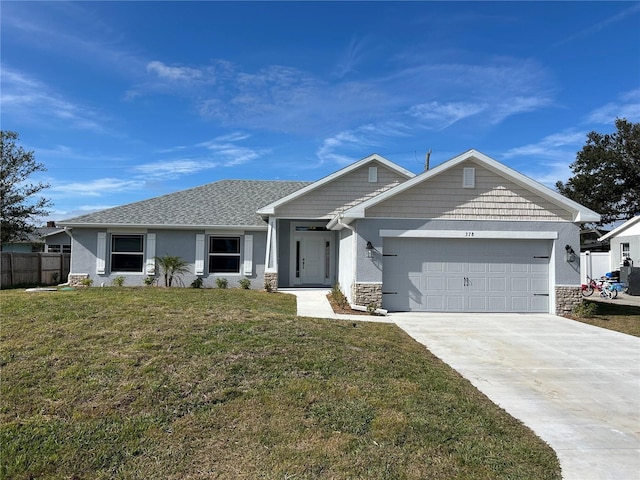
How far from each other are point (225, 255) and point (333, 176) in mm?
5311

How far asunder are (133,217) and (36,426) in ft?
43.6

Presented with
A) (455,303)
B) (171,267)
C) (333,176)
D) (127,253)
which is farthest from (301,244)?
(455,303)

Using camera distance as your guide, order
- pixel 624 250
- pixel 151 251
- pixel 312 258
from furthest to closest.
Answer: pixel 624 250
pixel 312 258
pixel 151 251

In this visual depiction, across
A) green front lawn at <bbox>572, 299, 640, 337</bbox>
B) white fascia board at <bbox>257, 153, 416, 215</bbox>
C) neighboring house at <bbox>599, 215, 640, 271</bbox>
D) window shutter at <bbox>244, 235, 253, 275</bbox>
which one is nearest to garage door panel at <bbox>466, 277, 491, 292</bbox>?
green front lawn at <bbox>572, 299, 640, 337</bbox>

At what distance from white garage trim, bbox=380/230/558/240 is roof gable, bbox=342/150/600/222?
1.53 ft

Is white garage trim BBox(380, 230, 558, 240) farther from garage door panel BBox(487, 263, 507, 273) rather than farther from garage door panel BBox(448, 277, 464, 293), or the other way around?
garage door panel BBox(448, 277, 464, 293)

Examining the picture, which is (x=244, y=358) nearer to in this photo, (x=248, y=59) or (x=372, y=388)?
(x=372, y=388)

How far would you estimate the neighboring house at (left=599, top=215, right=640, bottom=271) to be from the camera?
21453 mm

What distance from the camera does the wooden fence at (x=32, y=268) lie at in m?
16.7

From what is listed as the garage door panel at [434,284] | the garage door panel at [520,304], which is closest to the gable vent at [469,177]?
the garage door panel at [434,284]

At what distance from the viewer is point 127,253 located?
1617 cm

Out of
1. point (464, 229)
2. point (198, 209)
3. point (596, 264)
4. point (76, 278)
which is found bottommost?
point (76, 278)

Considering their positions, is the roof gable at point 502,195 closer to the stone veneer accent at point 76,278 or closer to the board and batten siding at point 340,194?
the board and batten siding at point 340,194

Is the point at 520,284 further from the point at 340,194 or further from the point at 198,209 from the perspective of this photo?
the point at 198,209
